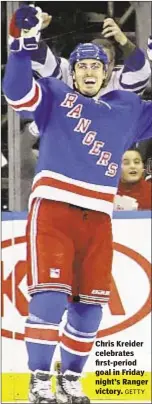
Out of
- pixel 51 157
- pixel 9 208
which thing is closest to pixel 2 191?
pixel 9 208

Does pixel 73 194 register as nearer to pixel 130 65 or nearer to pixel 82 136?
pixel 82 136

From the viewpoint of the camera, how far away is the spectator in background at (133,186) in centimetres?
203

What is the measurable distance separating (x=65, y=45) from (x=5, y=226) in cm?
38

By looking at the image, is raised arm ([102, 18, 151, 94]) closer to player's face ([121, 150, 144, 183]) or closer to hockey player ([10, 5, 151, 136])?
hockey player ([10, 5, 151, 136])

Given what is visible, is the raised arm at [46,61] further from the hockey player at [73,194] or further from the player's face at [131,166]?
the player's face at [131,166]

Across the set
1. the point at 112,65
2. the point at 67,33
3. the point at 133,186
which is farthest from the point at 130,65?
the point at 133,186

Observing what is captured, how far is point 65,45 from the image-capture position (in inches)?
80.4

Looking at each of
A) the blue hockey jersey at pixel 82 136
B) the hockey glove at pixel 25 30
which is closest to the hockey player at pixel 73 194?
the blue hockey jersey at pixel 82 136

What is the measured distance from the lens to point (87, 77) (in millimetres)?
1985

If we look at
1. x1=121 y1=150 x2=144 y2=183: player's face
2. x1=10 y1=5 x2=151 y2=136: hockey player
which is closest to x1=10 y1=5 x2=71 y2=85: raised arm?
x1=10 y1=5 x2=151 y2=136: hockey player

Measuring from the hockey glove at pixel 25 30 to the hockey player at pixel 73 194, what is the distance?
138mm

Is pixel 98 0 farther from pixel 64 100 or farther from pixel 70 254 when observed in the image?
pixel 70 254

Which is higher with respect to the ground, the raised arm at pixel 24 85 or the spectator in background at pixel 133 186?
the raised arm at pixel 24 85

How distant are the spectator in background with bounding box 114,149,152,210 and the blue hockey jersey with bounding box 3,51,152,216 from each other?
0.11 feet
